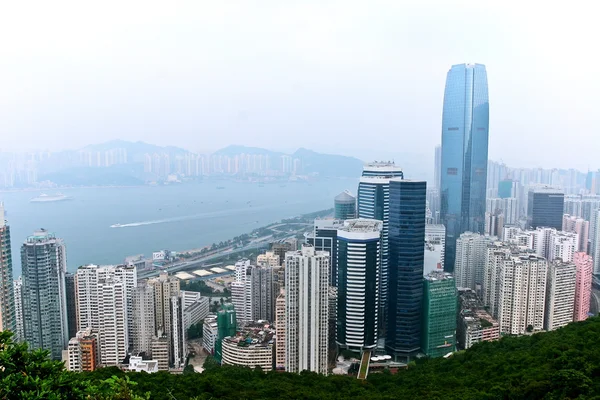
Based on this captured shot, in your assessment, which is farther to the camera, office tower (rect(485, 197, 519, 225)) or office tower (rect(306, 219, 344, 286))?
office tower (rect(485, 197, 519, 225))

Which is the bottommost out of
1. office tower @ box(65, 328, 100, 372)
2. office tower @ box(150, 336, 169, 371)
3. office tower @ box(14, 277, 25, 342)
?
office tower @ box(150, 336, 169, 371)

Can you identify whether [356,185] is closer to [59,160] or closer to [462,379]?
[59,160]

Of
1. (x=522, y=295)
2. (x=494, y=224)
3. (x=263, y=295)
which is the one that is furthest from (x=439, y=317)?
(x=494, y=224)

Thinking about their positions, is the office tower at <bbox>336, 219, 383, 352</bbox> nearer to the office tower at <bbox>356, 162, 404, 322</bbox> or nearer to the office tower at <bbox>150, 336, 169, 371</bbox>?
the office tower at <bbox>356, 162, 404, 322</bbox>

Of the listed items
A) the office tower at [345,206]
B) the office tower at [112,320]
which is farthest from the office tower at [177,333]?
the office tower at [345,206]

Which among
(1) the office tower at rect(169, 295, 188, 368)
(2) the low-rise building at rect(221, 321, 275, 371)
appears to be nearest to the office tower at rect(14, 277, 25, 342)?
(1) the office tower at rect(169, 295, 188, 368)

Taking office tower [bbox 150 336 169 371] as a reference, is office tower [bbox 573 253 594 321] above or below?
above

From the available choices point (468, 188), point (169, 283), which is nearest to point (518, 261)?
point (169, 283)
